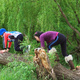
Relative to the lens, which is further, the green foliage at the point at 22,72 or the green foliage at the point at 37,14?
the green foliage at the point at 37,14

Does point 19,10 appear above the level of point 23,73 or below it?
above

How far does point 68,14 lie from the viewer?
282 inches

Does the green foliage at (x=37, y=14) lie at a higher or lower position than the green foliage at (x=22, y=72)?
higher

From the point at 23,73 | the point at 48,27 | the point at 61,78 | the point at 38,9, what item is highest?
the point at 38,9

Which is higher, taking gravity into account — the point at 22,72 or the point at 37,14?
the point at 37,14

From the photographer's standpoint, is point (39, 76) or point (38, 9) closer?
point (39, 76)

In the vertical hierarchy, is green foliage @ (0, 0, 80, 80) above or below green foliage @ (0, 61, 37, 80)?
above

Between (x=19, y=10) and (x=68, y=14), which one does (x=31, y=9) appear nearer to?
(x=19, y=10)

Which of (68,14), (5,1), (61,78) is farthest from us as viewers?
(68,14)

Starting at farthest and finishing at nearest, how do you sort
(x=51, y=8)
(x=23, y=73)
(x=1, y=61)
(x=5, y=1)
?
(x=5, y=1), (x=51, y=8), (x=1, y=61), (x=23, y=73)

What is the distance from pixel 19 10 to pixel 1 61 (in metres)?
Answer: 2.26

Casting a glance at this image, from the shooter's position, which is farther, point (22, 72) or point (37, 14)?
point (37, 14)

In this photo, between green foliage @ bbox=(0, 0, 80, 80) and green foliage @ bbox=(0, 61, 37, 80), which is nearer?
green foliage @ bbox=(0, 61, 37, 80)

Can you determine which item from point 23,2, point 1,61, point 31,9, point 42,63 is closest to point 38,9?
point 31,9
